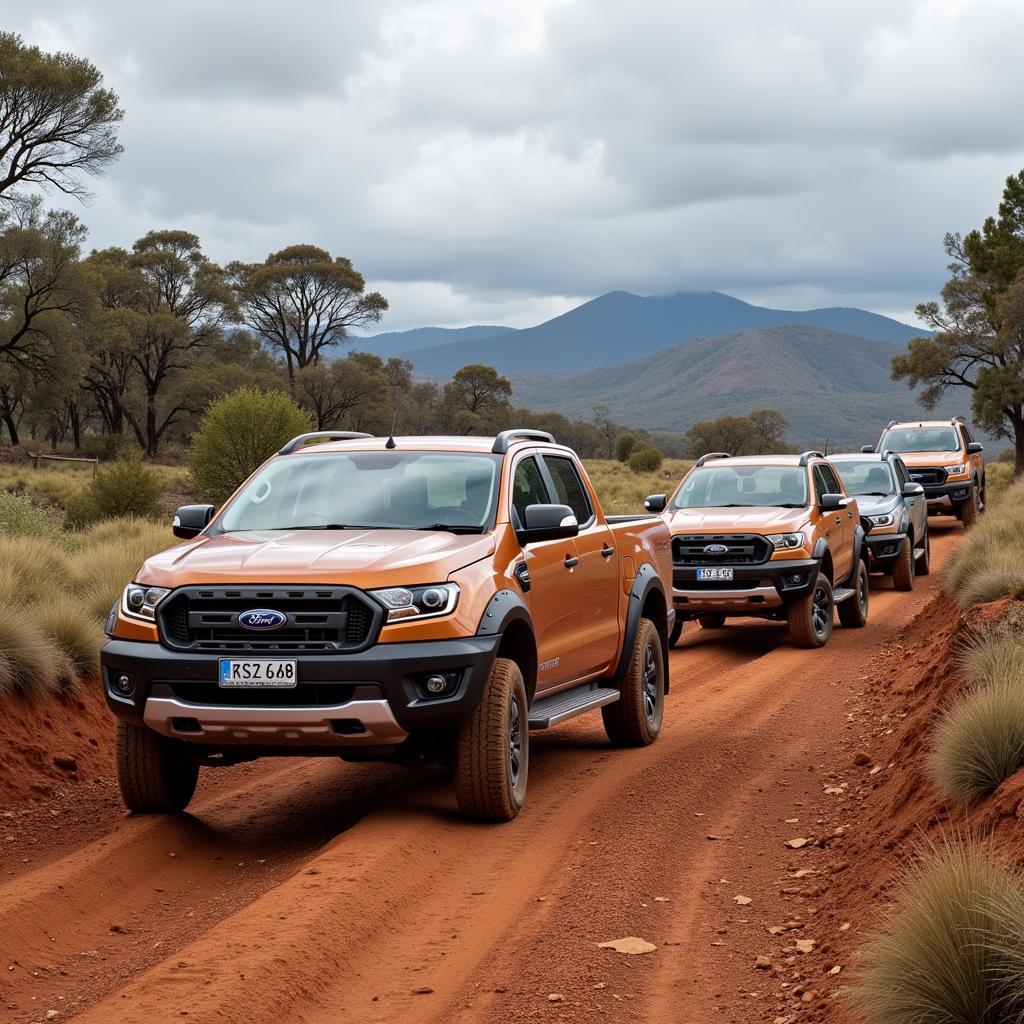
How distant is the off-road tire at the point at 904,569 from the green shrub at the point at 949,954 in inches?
601

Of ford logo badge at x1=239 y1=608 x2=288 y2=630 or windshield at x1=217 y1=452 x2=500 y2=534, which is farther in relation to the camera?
windshield at x1=217 y1=452 x2=500 y2=534

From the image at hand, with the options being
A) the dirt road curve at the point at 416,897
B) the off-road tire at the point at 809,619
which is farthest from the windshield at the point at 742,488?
the dirt road curve at the point at 416,897

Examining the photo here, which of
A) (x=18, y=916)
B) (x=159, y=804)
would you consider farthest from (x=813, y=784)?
(x=18, y=916)

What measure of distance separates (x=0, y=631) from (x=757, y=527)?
7455mm

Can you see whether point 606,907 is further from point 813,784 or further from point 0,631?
point 0,631

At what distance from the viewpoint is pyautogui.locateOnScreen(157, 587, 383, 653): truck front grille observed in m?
6.70

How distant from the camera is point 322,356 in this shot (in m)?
74.9

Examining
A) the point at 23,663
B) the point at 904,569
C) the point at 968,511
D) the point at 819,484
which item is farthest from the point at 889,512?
the point at 23,663

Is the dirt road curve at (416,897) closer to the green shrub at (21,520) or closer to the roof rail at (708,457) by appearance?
the roof rail at (708,457)

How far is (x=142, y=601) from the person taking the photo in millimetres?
7094

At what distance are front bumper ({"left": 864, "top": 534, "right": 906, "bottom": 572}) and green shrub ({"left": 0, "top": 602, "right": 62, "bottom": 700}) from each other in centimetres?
1191

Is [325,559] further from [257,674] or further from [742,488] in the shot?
[742,488]

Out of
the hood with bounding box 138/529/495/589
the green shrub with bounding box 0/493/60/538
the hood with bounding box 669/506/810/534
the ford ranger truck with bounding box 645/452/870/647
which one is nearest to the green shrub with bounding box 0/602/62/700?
the hood with bounding box 138/529/495/589

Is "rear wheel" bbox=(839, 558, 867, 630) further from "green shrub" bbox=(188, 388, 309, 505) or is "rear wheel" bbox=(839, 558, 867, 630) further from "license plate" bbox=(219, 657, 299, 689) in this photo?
"green shrub" bbox=(188, 388, 309, 505)
